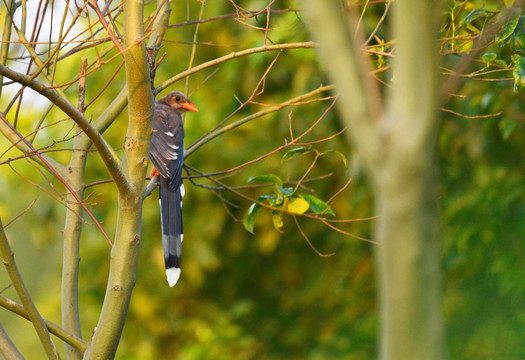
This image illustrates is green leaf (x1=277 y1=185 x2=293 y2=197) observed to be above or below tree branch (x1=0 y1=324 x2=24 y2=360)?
above

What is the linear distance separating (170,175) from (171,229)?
0.49 meters

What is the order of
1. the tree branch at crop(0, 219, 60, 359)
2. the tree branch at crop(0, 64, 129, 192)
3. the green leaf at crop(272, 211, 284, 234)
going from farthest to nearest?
the green leaf at crop(272, 211, 284, 234) < the tree branch at crop(0, 219, 60, 359) < the tree branch at crop(0, 64, 129, 192)

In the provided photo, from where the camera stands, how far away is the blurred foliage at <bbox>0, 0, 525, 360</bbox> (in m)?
5.25

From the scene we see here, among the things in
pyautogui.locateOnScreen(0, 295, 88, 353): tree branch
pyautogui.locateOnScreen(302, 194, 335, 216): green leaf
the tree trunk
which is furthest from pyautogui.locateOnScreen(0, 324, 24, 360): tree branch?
the tree trunk

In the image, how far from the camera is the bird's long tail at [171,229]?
133 inches

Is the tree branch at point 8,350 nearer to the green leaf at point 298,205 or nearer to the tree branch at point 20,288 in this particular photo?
the tree branch at point 20,288

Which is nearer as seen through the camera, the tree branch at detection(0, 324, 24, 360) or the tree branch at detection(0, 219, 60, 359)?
the tree branch at detection(0, 219, 60, 359)

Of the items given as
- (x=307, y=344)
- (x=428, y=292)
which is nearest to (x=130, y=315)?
(x=307, y=344)

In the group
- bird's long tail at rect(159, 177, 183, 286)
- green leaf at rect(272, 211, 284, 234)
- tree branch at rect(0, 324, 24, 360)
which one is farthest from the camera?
bird's long tail at rect(159, 177, 183, 286)

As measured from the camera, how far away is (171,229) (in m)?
3.59

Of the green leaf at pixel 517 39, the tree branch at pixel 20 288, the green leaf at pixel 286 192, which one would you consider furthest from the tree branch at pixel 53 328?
the green leaf at pixel 517 39

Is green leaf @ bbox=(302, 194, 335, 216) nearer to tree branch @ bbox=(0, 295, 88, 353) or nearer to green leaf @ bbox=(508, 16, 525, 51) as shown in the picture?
green leaf @ bbox=(508, 16, 525, 51)

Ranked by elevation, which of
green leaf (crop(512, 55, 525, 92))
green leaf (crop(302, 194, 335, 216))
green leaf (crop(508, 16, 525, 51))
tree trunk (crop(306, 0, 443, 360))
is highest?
green leaf (crop(508, 16, 525, 51))

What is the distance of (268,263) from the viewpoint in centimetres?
796
